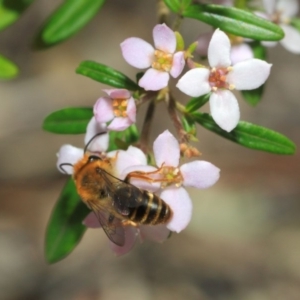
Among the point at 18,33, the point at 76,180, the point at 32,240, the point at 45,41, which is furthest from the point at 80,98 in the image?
the point at 76,180

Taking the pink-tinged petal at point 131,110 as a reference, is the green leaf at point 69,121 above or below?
below

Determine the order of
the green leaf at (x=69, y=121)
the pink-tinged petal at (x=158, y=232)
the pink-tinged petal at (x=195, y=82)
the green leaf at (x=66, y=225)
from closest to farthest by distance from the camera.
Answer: the pink-tinged petal at (x=195, y=82)
the pink-tinged petal at (x=158, y=232)
the green leaf at (x=69, y=121)
the green leaf at (x=66, y=225)

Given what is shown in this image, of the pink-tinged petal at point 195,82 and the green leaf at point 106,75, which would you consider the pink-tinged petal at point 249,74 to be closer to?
the pink-tinged petal at point 195,82

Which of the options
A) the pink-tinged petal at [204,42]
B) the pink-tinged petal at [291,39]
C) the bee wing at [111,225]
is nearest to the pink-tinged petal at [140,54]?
the pink-tinged petal at [204,42]

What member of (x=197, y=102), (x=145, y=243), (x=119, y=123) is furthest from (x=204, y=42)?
(x=145, y=243)

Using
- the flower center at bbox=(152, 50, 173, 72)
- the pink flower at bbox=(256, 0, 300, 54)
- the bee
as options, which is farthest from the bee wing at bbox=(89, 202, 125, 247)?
the pink flower at bbox=(256, 0, 300, 54)

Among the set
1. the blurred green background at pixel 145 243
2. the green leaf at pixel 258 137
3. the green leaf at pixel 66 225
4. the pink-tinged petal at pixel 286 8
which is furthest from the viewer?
the blurred green background at pixel 145 243

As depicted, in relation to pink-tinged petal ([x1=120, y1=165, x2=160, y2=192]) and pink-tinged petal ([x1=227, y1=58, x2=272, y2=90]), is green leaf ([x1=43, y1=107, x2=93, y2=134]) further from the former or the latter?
pink-tinged petal ([x1=227, y1=58, x2=272, y2=90])

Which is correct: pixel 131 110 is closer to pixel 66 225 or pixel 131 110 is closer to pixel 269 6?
pixel 66 225
